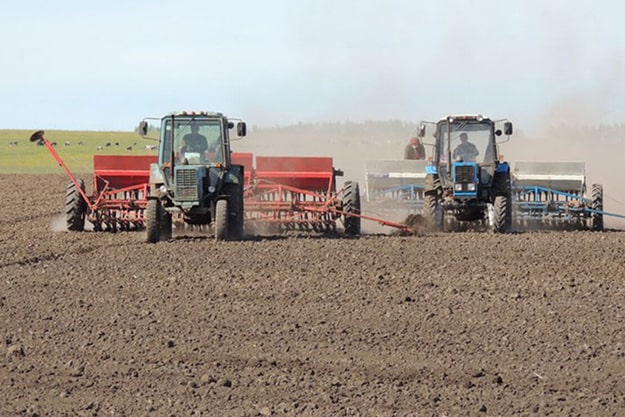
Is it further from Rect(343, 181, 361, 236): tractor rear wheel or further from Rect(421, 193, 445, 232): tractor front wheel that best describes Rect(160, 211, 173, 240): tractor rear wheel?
Rect(421, 193, 445, 232): tractor front wheel

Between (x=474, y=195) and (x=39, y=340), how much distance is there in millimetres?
11937

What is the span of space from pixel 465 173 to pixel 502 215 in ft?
3.29

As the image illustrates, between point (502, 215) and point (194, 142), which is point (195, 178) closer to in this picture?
point (194, 142)

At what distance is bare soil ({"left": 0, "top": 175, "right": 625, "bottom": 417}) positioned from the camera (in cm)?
791

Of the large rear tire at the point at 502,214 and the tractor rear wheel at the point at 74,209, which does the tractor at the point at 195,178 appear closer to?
the tractor rear wheel at the point at 74,209

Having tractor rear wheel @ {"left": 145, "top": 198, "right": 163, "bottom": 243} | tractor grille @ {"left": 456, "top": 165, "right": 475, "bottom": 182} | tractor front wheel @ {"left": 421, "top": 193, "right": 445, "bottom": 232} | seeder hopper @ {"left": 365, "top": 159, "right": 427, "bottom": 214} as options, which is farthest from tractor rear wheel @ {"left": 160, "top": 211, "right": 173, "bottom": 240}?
seeder hopper @ {"left": 365, "top": 159, "right": 427, "bottom": 214}

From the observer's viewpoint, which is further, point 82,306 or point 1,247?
point 1,247

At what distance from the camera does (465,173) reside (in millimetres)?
20609

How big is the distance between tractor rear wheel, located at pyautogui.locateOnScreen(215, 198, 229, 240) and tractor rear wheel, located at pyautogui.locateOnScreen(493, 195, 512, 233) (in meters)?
5.03

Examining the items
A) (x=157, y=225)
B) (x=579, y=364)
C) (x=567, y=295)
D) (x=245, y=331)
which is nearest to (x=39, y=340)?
(x=245, y=331)

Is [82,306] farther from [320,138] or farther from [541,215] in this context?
[320,138]

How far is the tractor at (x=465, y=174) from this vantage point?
20.6m

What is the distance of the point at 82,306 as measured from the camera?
11.7 m

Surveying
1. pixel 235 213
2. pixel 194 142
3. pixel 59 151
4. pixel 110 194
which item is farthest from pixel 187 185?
pixel 59 151
